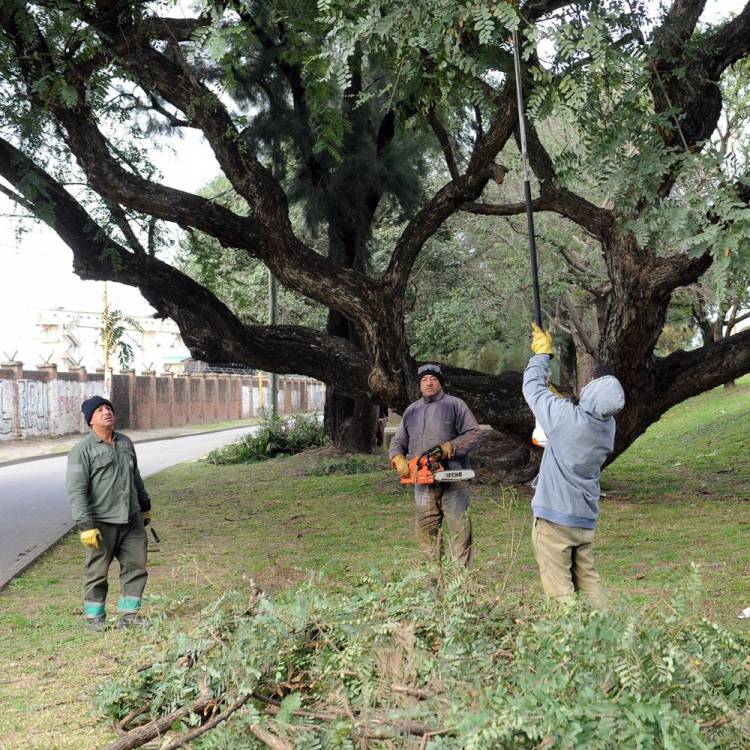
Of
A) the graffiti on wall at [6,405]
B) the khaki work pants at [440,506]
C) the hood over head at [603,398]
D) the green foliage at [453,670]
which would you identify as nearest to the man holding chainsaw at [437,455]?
the khaki work pants at [440,506]

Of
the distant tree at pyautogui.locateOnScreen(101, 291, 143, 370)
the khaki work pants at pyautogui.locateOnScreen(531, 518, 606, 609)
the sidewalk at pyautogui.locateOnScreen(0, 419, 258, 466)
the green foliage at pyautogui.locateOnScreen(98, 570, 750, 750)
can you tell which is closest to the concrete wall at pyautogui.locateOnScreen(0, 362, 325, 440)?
the sidewalk at pyautogui.locateOnScreen(0, 419, 258, 466)

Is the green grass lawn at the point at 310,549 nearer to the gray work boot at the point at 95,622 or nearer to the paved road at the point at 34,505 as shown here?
the gray work boot at the point at 95,622

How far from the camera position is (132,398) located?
48.8 metres

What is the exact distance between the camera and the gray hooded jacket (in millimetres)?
5520

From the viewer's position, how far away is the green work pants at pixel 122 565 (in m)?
7.62

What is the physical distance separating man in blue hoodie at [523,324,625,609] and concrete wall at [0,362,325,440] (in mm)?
24408

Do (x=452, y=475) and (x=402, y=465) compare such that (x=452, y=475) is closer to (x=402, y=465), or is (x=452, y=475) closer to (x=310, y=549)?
(x=402, y=465)

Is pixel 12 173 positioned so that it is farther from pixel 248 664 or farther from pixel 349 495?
pixel 248 664

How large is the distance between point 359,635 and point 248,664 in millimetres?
370

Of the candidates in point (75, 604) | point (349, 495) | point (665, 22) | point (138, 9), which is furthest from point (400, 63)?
point (349, 495)

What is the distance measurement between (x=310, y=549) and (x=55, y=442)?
29849 millimetres

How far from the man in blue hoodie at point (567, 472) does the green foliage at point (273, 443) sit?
19317 millimetres

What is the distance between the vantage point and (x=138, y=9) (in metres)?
10.8

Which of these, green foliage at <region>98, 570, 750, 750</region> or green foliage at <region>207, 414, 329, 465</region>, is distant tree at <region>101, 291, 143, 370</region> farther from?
green foliage at <region>207, 414, 329, 465</region>
